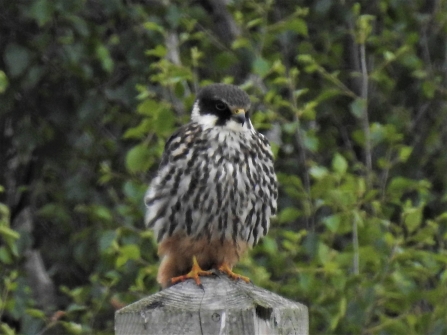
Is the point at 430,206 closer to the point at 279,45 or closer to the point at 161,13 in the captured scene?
the point at 279,45

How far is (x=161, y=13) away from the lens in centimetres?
545

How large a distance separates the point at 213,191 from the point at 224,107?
322 mm

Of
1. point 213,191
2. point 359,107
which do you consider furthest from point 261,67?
point 213,191

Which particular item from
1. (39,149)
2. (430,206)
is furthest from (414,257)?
(39,149)

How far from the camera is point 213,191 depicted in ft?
11.0

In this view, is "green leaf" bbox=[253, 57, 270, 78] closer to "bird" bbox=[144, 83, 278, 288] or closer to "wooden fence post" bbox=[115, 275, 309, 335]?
"bird" bbox=[144, 83, 278, 288]

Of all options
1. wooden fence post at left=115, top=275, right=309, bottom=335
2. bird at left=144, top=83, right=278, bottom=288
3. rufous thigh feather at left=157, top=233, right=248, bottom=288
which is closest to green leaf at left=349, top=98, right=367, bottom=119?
bird at left=144, top=83, right=278, bottom=288

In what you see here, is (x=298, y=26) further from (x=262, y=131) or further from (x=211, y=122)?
(x=211, y=122)

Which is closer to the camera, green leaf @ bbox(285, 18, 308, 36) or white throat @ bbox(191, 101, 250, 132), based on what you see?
white throat @ bbox(191, 101, 250, 132)

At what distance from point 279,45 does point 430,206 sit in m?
1.26

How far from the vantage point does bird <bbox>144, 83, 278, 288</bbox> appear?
3369mm

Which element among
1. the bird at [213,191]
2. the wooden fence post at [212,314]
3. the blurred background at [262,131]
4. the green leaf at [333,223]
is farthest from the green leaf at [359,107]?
the wooden fence post at [212,314]

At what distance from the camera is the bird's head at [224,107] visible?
11.4ft

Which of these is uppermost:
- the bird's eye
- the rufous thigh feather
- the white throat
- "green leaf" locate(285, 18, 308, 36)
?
"green leaf" locate(285, 18, 308, 36)
